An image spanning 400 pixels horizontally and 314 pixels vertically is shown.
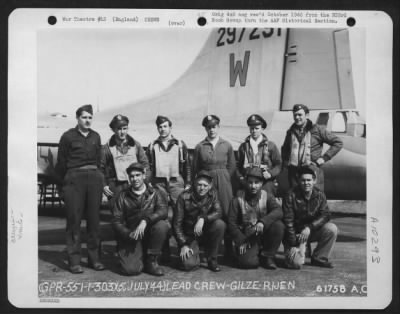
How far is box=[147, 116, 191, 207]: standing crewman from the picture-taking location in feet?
6.39

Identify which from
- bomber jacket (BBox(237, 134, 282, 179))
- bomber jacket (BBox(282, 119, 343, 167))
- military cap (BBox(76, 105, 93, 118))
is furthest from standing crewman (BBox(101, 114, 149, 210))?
bomber jacket (BBox(282, 119, 343, 167))

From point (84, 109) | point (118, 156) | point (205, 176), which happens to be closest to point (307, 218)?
point (205, 176)

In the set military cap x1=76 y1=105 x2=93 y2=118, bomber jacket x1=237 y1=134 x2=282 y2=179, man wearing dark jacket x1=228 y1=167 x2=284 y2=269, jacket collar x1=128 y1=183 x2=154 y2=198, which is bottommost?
man wearing dark jacket x1=228 y1=167 x2=284 y2=269

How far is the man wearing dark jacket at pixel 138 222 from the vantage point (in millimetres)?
1899

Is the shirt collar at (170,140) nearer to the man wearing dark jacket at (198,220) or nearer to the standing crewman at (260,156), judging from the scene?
the man wearing dark jacket at (198,220)

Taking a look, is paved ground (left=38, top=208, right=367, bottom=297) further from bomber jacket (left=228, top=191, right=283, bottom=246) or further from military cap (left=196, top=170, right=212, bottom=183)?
military cap (left=196, top=170, right=212, bottom=183)

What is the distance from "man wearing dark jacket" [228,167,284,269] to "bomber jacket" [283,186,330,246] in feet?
0.16

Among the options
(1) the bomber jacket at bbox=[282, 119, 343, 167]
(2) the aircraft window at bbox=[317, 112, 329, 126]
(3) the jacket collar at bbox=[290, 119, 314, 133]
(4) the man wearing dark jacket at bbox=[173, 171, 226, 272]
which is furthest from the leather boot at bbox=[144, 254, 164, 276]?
(2) the aircraft window at bbox=[317, 112, 329, 126]

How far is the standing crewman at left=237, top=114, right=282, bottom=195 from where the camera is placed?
196cm

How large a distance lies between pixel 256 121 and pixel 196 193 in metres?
0.47

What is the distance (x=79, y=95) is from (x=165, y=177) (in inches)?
23.3

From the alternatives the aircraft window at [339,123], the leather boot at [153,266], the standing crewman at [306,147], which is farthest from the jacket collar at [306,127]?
the leather boot at [153,266]

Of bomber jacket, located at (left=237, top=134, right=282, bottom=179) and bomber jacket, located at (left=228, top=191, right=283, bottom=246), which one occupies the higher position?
bomber jacket, located at (left=237, top=134, right=282, bottom=179)

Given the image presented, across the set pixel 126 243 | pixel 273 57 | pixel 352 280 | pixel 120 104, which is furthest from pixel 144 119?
pixel 352 280
